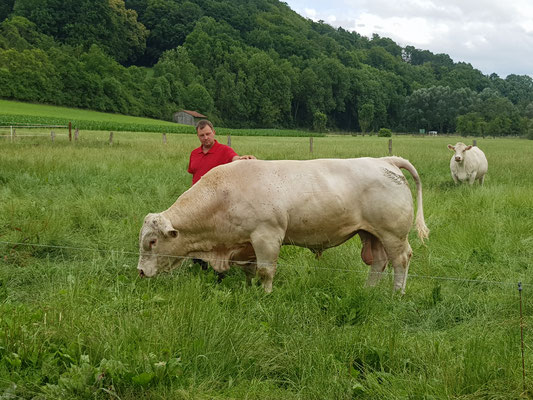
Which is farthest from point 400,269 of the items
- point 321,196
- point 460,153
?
point 460,153

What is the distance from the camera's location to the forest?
3228 inches

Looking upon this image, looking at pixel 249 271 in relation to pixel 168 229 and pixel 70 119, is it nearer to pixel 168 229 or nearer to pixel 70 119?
pixel 168 229

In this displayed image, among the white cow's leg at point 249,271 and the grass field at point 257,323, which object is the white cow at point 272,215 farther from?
the grass field at point 257,323

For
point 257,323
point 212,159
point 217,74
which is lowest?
point 257,323

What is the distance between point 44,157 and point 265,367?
13485 mm

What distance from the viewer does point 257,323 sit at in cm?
404

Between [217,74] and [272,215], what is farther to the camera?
[217,74]

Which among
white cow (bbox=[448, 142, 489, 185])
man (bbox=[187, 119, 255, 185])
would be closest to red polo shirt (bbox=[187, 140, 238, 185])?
man (bbox=[187, 119, 255, 185])

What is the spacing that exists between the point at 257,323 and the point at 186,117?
87.2 m

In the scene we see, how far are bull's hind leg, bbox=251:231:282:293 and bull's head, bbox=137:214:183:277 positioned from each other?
35.8 inches

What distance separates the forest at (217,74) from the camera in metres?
82.0

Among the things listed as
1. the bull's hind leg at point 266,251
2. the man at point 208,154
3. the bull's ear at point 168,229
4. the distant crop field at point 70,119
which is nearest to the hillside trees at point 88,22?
the distant crop field at point 70,119

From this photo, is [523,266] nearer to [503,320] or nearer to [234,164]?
[503,320]

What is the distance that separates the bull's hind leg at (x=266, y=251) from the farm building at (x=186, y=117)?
3325 inches
